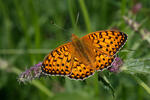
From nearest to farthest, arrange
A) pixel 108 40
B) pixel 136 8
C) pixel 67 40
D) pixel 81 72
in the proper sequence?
pixel 81 72 → pixel 108 40 → pixel 67 40 → pixel 136 8

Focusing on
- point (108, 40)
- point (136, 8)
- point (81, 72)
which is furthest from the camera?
point (136, 8)

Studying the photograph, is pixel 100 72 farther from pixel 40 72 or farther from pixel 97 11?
pixel 97 11

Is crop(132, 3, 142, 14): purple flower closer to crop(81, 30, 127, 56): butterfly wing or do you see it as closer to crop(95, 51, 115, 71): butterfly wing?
crop(81, 30, 127, 56): butterfly wing

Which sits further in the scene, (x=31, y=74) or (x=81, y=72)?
(x=31, y=74)

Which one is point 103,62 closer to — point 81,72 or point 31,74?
point 81,72

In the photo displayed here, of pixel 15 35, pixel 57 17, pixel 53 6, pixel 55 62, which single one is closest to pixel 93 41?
pixel 55 62

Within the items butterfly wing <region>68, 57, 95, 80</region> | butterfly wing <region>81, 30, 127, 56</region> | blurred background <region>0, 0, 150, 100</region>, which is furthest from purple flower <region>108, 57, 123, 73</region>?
butterfly wing <region>68, 57, 95, 80</region>

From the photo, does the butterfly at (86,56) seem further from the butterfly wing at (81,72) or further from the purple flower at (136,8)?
the purple flower at (136,8)

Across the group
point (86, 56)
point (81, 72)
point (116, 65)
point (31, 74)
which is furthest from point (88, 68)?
point (31, 74)

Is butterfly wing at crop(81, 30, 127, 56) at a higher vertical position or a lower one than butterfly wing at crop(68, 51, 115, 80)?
higher
